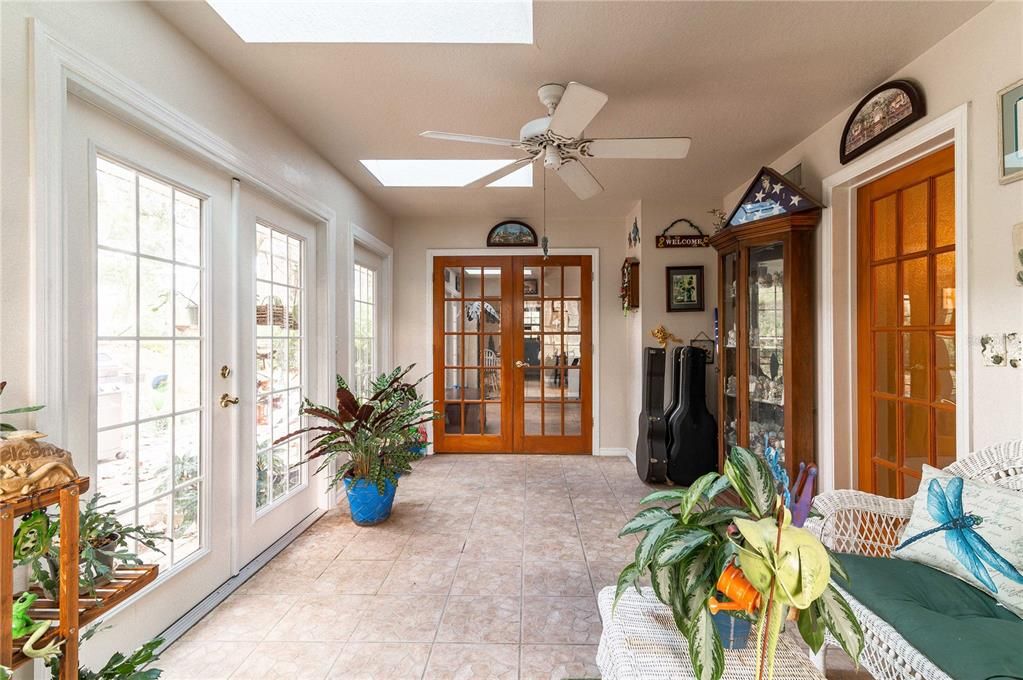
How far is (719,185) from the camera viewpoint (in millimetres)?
3457

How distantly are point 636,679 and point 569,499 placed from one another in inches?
89.7

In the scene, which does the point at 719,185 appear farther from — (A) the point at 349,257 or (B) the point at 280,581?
(B) the point at 280,581

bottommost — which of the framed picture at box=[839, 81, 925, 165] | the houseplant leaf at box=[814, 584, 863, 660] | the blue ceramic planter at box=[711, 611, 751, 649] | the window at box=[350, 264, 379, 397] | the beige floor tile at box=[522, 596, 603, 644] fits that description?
the beige floor tile at box=[522, 596, 603, 644]

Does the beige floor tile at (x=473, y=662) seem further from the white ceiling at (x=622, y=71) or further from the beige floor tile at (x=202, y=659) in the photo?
the white ceiling at (x=622, y=71)

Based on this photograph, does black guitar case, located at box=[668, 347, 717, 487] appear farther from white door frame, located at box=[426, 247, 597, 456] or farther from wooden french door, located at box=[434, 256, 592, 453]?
wooden french door, located at box=[434, 256, 592, 453]

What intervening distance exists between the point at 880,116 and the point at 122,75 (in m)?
3.14

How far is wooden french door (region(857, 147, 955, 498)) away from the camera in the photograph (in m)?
1.86

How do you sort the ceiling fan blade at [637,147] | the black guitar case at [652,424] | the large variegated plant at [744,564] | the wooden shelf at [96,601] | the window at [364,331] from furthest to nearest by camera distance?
the window at [364,331]
the black guitar case at [652,424]
the ceiling fan blade at [637,147]
the wooden shelf at [96,601]
the large variegated plant at [744,564]

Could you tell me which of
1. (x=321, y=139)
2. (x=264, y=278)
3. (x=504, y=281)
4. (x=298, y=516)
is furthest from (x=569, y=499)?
(x=321, y=139)

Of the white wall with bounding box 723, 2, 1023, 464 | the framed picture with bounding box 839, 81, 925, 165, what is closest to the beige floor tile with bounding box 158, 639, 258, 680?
the white wall with bounding box 723, 2, 1023, 464

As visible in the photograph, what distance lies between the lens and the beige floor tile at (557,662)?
155 centimetres

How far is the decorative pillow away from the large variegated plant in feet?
3.00

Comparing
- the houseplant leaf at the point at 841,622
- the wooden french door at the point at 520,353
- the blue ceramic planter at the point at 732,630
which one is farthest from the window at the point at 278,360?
the houseplant leaf at the point at 841,622

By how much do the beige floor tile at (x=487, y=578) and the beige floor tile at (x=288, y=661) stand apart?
594 mm
